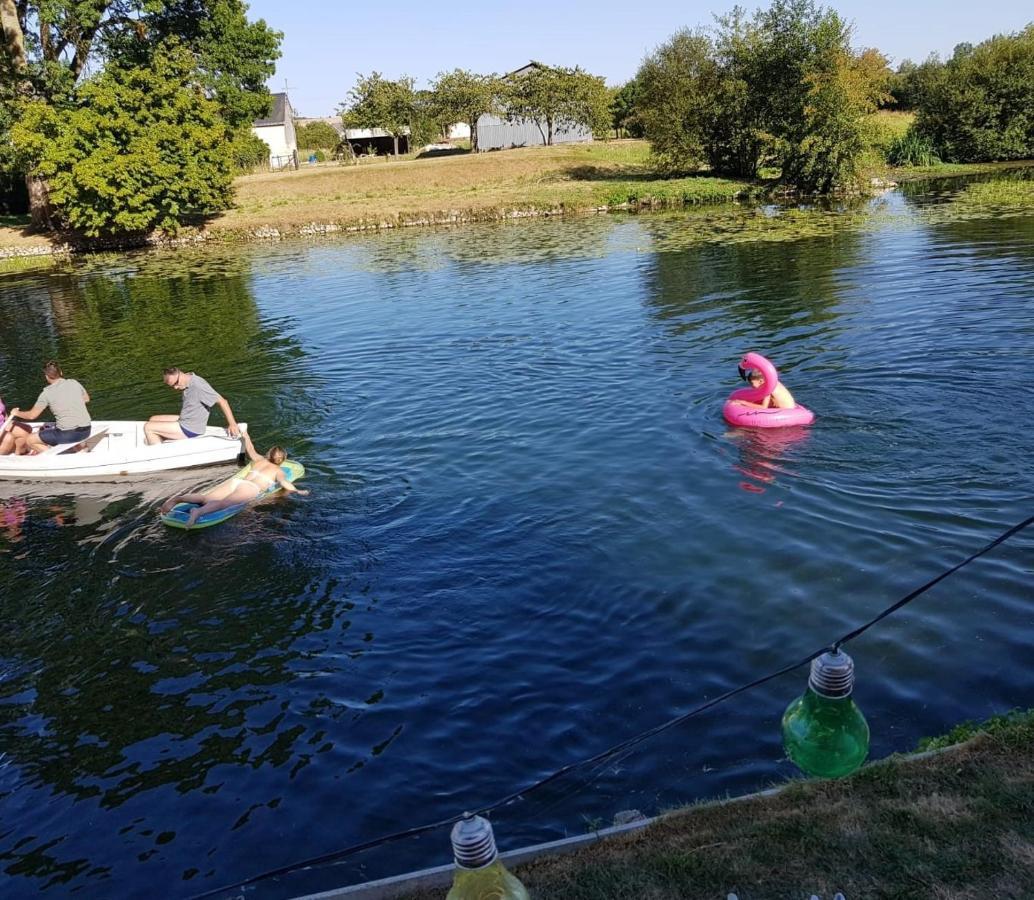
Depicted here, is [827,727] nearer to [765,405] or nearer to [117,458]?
[765,405]

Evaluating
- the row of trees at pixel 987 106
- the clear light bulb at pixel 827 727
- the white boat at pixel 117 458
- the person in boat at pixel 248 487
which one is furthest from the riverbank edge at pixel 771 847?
the row of trees at pixel 987 106

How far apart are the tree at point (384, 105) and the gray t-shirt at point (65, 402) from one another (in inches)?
2804

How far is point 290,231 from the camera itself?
45875 millimetres

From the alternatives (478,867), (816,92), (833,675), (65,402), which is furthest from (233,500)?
(816,92)

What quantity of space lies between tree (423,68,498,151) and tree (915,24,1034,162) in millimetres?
36872

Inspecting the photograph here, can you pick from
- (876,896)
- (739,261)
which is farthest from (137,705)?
(739,261)

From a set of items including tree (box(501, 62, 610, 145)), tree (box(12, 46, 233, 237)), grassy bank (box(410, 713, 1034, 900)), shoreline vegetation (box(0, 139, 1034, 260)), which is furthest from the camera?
tree (box(501, 62, 610, 145))

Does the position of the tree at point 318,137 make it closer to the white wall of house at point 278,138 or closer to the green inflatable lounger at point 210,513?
the white wall of house at point 278,138

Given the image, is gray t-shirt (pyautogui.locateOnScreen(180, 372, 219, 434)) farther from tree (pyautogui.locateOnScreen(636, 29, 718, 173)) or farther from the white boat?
tree (pyautogui.locateOnScreen(636, 29, 718, 173))

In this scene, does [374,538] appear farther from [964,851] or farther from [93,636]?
[964,851]

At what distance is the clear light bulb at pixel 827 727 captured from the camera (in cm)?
354

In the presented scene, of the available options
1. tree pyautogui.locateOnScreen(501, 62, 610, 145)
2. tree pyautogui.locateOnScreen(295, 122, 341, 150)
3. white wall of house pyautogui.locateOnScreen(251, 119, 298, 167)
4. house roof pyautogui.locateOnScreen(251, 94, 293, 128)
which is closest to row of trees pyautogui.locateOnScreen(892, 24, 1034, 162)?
tree pyautogui.locateOnScreen(501, 62, 610, 145)

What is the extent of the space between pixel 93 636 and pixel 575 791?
572cm

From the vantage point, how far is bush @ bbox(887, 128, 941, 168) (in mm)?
55625
